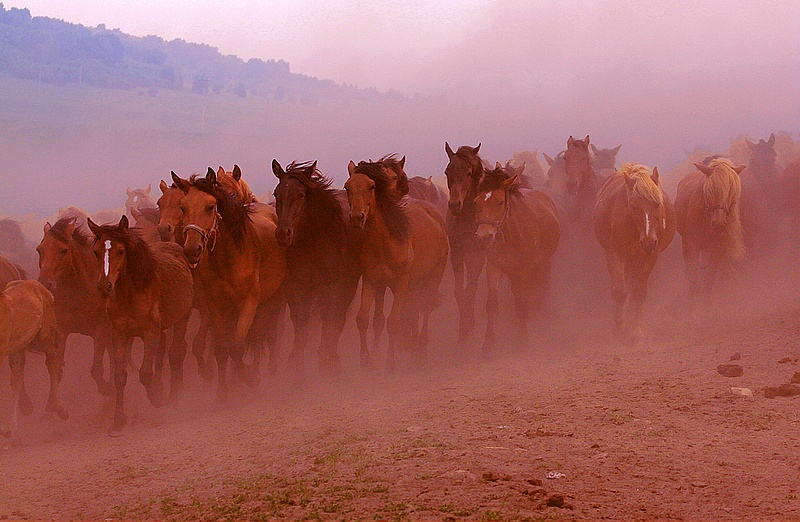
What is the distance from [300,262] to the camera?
27.6 feet

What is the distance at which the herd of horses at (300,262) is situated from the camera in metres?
7.34

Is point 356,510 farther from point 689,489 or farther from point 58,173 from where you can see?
point 58,173

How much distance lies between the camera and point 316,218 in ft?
27.2

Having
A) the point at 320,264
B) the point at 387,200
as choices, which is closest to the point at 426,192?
the point at 387,200

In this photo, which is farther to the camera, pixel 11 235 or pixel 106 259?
pixel 11 235

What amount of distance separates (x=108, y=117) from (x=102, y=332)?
4524cm

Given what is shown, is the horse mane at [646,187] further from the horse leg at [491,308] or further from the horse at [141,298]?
the horse at [141,298]

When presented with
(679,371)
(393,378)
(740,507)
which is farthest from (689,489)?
(393,378)

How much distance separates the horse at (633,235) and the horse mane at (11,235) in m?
9.20

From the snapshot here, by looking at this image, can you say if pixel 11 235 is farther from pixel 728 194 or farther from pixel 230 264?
pixel 728 194

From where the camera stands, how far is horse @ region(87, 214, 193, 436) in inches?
269

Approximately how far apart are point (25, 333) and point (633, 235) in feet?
23.5

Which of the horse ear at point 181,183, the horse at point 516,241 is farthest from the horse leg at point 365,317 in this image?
the horse ear at point 181,183

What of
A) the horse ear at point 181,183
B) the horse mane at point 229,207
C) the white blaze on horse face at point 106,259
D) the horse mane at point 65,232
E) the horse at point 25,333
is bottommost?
the horse at point 25,333
